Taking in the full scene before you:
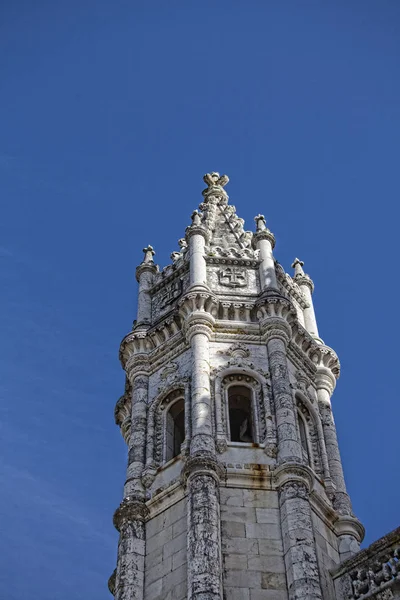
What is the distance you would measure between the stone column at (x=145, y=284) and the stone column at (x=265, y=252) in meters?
3.35

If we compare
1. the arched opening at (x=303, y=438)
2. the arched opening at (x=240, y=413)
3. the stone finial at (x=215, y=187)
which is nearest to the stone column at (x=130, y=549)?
the arched opening at (x=240, y=413)

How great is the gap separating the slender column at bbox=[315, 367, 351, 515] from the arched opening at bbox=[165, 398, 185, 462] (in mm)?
3665

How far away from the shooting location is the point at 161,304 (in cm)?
2831

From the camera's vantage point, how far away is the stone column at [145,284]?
2794 cm

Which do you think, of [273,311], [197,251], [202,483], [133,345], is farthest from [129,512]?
[197,251]

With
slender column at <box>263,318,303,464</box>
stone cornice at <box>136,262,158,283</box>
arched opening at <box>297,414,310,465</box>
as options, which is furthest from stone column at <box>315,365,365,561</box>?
stone cornice at <box>136,262,158,283</box>

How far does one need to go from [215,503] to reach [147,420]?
428 cm

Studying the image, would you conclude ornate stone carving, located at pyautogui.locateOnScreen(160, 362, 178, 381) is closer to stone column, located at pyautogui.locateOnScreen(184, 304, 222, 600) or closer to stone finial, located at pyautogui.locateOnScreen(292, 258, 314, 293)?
stone column, located at pyautogui.locateOnScreen(184, 304, 222, 600)

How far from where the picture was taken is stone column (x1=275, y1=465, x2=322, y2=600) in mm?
19031

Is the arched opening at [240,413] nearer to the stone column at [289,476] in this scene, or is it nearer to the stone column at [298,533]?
the stone column at [289,476]

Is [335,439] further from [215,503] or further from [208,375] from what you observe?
[215,503]

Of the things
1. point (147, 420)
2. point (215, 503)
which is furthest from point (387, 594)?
point (147, 420)

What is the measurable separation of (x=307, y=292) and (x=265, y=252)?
2.38 m

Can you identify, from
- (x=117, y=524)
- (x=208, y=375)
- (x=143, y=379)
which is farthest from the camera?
(x=143, y=379)
